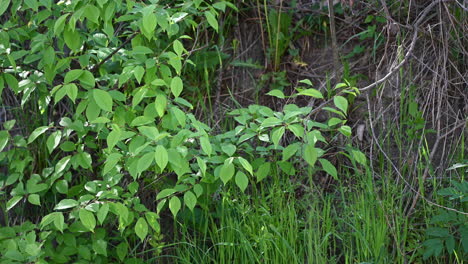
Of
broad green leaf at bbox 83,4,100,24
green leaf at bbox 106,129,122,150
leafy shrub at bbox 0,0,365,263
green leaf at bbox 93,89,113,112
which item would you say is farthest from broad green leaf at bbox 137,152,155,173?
broad green leaf at bbox 83,4,100,24

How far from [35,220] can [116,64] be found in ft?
3.01

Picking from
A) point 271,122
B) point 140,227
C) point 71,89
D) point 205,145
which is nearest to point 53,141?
point 71,89

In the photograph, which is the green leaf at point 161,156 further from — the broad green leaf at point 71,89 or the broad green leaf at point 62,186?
the broad green leaf at point 62,186

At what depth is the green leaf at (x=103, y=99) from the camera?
2.42 metres

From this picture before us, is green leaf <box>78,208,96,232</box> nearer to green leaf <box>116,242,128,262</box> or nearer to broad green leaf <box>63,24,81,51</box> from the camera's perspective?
green leaf <box>116,242,128,262</box>

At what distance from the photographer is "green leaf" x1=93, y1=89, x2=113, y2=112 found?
7.95 ft

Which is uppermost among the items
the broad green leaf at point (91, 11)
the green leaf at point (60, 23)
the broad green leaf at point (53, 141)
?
the broad green leaf at point (91, 11)

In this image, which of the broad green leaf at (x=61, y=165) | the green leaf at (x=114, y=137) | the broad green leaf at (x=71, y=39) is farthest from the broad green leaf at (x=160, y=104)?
the broad green leaf at (x=61, y=165)

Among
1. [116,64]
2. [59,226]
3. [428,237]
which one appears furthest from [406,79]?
[59,226]

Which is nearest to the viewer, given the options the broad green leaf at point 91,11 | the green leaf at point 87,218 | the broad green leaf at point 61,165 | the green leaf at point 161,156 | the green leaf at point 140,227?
the green leaf at point 161,156

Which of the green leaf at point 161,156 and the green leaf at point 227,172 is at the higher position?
the green leaf at point 161,156

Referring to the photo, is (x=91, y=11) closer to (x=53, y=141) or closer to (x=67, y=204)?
(x=53, y=141)

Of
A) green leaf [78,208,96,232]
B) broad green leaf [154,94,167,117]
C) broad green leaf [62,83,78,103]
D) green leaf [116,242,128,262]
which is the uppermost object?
broad green leaf [62,83,78,103]

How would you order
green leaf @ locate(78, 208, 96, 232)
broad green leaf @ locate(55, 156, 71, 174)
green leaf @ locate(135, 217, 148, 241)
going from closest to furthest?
green leaf @ locate(78, 208, 96, 232)
green leaf @ locate(135, 217, 148, 241)
broad green leaf @ locate(55, 156, 71, 174)
